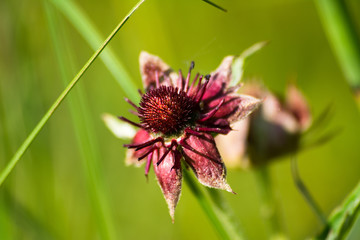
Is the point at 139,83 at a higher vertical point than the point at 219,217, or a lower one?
higher

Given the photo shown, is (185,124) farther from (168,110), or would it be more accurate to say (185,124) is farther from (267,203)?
(267,203)

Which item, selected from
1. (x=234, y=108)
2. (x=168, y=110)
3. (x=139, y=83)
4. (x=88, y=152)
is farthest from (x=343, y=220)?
(x=139, y=83)

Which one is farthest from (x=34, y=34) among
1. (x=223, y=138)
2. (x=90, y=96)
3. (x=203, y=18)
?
(x=223, y=138)

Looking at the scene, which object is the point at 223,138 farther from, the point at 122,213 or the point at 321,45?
the point at 321,45

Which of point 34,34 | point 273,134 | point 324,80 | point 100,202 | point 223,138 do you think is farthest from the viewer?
point 324,80

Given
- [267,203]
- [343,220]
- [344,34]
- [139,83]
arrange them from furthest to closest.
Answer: [139,83], [267,203], [344,34], [343,220]

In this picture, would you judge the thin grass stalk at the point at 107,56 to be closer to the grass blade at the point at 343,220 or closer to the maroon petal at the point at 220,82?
the maroon petal at the point at 220,82

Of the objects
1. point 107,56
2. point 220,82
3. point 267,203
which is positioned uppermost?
point 107,56
